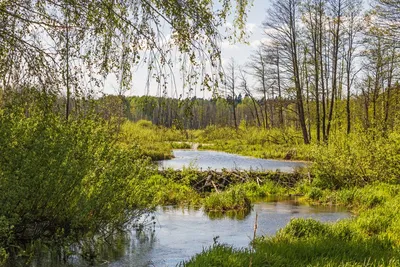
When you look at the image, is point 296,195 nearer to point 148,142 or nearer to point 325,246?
point 325,246

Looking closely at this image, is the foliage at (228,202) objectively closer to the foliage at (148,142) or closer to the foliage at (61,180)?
the foliage at (61,180)

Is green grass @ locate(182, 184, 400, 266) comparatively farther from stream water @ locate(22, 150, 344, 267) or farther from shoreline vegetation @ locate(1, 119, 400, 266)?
stream water @ locate(22, 150, 344, 267)

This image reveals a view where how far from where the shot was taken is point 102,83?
4957 mm

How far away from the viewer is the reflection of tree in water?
39.5 feet

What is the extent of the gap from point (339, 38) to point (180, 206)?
64.1 feet

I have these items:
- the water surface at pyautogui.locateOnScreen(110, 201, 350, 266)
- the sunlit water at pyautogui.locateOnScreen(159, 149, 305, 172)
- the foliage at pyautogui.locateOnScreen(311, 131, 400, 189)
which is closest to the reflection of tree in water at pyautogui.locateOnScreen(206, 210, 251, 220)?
the water surface at pyautogui.locateOnScreen(110, 201, 350, 266)

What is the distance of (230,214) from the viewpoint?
1248cm

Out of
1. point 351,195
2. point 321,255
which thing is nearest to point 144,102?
point 321,255

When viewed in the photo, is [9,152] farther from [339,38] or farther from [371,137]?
[339,38]

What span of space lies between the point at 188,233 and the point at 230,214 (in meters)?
2.67

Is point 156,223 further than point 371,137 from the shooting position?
No

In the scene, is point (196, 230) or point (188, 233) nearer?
point (188, 233)

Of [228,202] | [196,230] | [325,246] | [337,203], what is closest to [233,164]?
[337,203]

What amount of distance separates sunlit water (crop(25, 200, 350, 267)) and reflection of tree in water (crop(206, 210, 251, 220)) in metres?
0.03
